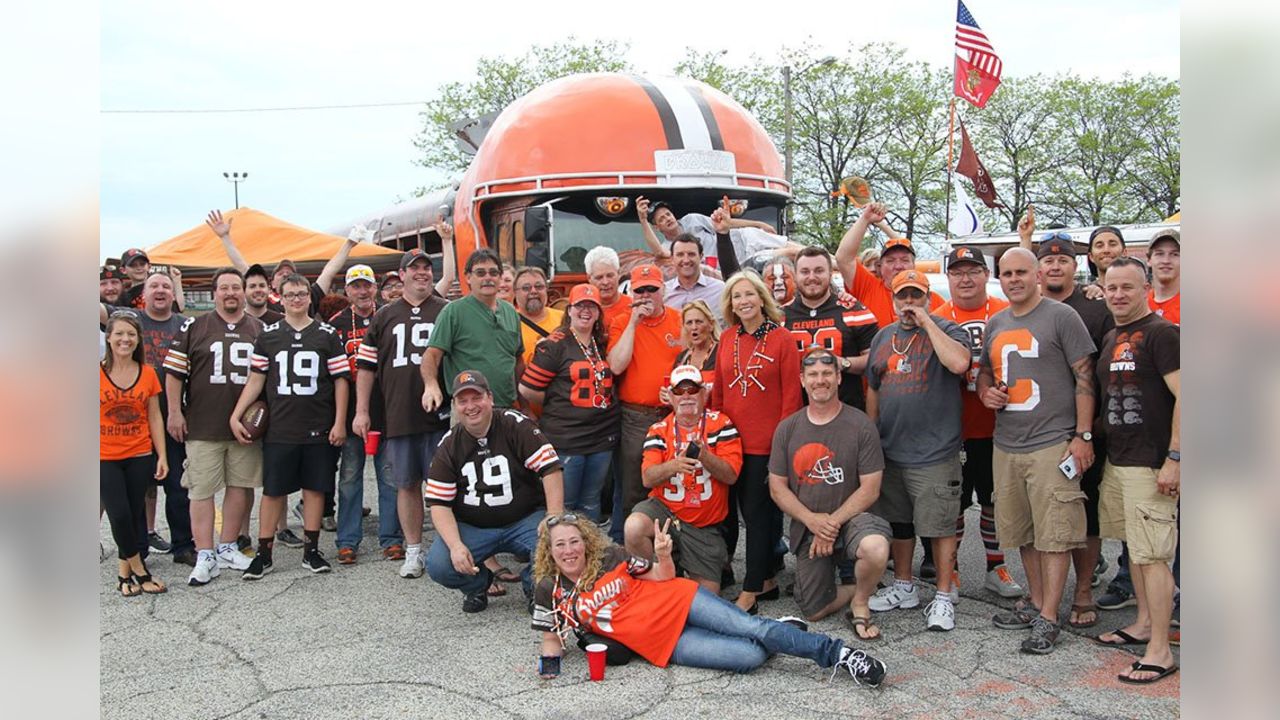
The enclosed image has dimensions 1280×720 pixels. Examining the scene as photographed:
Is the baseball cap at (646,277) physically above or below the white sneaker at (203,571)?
above

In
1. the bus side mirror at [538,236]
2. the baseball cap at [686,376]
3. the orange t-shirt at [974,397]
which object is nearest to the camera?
the baseball cap at [686,376]

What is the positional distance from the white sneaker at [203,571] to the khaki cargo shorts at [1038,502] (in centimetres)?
489

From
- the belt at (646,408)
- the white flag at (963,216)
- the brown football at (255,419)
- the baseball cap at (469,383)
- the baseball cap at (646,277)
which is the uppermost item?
the white flag at (963,216)

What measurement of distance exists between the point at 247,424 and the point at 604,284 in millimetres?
2557

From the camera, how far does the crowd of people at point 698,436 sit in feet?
A: 16.0

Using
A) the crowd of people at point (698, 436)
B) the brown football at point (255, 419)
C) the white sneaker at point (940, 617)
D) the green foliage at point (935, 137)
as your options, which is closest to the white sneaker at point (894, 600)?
the crowd of people at point (698, 436)

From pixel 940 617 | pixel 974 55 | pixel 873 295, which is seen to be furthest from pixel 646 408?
pixel 974 55

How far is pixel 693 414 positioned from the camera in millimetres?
5621

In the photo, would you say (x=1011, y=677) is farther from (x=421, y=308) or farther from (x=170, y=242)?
(x=170, y=242)

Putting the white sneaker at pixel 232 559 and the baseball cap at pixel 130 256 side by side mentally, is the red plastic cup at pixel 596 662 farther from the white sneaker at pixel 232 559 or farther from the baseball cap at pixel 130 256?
the baseball cap at pixel 130 256

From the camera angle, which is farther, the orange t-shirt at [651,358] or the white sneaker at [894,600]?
the orange t-shirt at [651,358]

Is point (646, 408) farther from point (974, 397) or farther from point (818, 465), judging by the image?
point (974, 397)

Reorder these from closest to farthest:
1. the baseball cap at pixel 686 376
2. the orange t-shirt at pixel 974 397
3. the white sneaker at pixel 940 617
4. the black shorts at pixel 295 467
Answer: the white sneaker at pixel 940 617
the baseball cap at pixel 686 376
the orange t-shirt at pixel 974 397
the black shorts at pixel 295 467
